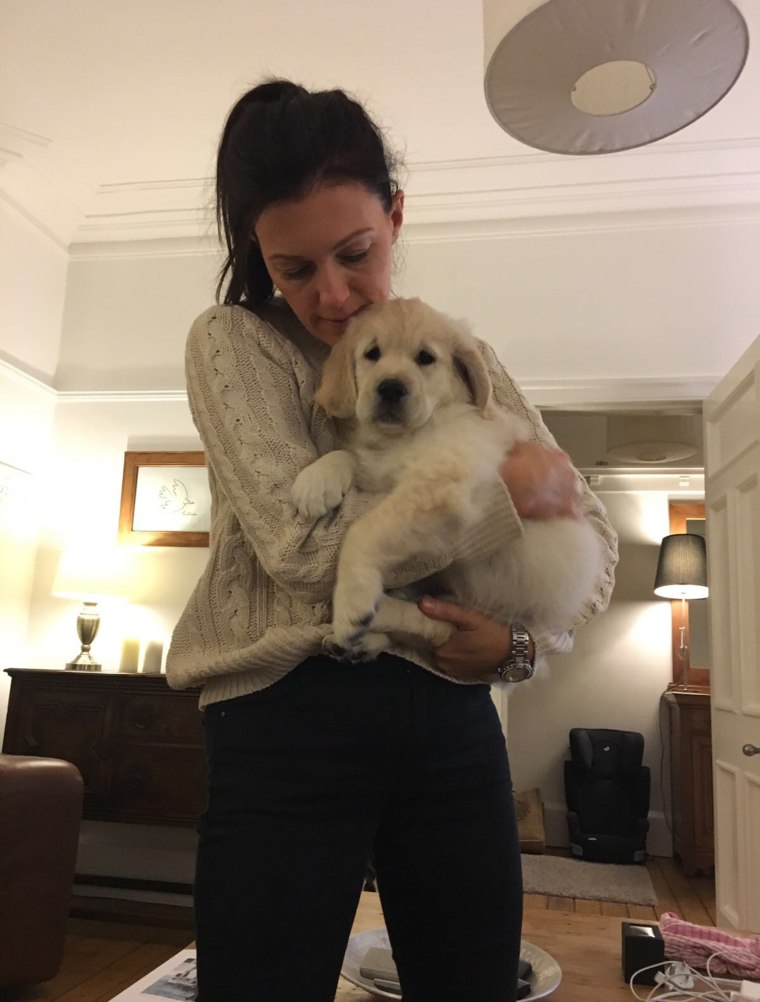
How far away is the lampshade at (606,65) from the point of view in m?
1.71

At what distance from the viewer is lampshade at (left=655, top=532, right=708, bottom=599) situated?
17.5ft

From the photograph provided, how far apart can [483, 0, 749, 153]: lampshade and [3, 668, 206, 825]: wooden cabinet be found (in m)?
2.37

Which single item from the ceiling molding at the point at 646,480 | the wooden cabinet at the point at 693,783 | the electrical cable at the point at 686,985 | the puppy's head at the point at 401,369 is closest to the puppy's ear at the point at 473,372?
the puppy's head at the point at 401,369

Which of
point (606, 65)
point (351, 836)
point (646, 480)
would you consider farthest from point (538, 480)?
point (646, 480)

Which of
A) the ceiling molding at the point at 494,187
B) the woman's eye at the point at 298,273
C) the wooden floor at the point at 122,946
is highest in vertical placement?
the ceiling molding at the point at 494,187

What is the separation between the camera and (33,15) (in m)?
2.76

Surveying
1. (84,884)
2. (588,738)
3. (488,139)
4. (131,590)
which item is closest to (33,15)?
(488,139)

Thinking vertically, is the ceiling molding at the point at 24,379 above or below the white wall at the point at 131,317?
below

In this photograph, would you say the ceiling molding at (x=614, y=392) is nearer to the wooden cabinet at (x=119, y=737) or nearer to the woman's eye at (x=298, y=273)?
the wooden cabinet at (x=119, y=737)

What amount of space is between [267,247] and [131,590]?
314 centimetres

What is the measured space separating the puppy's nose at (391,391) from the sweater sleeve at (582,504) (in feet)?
0.51

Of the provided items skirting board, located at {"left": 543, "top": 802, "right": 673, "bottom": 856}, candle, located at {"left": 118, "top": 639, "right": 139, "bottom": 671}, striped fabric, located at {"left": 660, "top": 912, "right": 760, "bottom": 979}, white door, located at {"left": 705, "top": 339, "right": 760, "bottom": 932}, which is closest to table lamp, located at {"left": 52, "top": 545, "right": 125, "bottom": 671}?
candle, located at {"left": 118, "top": 639, "right": 139, "bottom": 671}

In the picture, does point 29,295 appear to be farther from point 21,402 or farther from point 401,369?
point 401,369

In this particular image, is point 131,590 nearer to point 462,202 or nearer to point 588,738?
point 462,202
